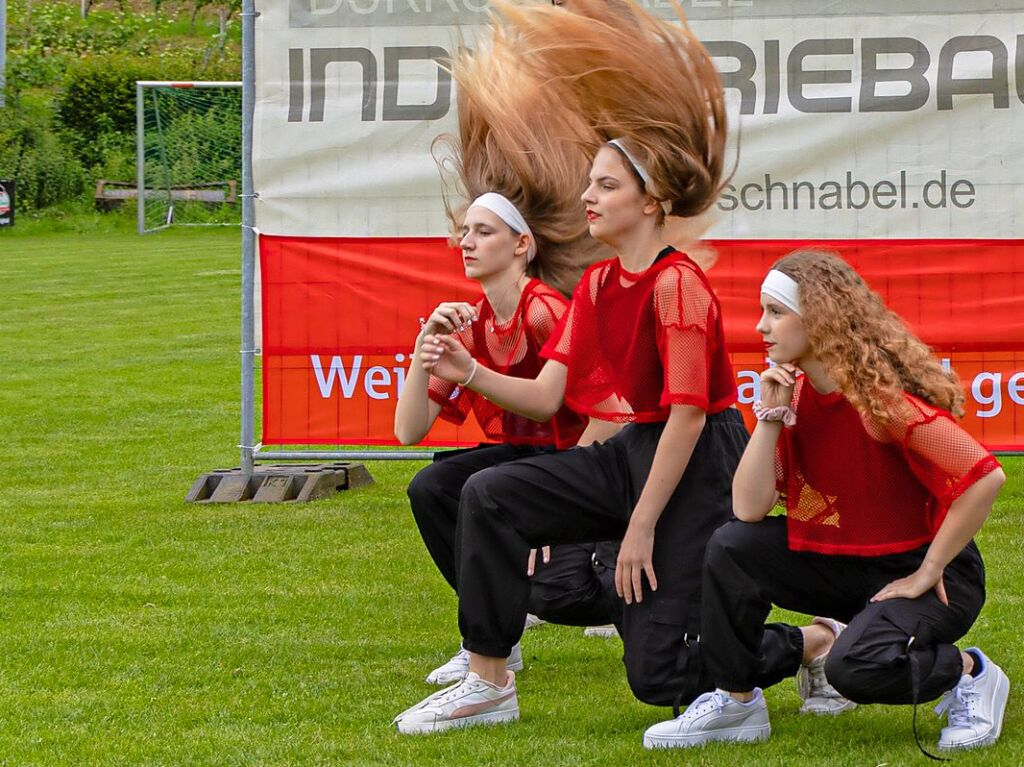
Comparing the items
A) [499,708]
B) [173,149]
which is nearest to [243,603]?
[499,708]

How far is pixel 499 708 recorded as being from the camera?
461 centimetres

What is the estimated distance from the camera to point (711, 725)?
4336 mm

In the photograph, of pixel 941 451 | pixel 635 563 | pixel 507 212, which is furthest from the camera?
pixel 507 212

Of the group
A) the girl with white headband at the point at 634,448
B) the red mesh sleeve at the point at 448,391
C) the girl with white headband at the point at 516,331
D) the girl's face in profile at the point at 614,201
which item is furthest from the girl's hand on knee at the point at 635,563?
the red mesh sleeve at the point at 448,391

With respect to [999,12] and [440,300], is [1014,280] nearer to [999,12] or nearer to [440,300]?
[999,12]

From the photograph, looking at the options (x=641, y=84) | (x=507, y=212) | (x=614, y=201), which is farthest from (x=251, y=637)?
(x=641, y=84)

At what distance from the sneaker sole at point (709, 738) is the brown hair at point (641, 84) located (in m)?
1.31

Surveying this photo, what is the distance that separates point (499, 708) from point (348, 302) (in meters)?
3.70

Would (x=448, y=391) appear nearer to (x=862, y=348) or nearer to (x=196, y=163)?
(x=862, y=348)

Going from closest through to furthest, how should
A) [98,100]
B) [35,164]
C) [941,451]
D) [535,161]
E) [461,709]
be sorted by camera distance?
[941,451] < [461,709] < [535,161] < [35,164] < [98,100]

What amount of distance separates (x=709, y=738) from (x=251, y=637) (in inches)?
73.6

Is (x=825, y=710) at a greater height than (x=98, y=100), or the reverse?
(x=98, y=100)

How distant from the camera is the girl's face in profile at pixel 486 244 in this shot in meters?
5.07

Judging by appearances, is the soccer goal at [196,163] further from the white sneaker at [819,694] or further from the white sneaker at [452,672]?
the white sneaker at [819,694]
